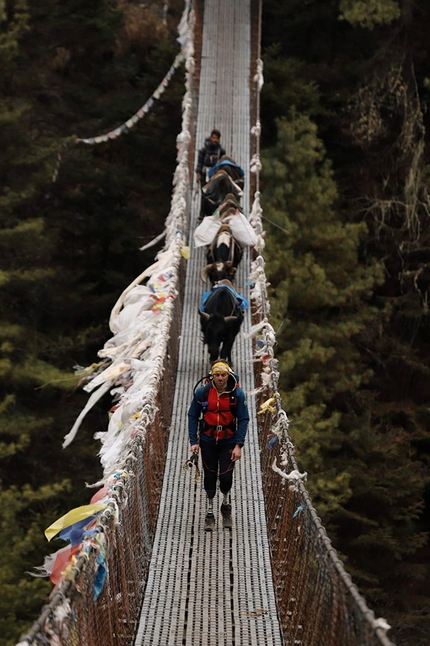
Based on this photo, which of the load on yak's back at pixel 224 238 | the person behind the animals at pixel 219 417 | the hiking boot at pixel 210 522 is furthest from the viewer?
the load on yak's back at pixel 224 238

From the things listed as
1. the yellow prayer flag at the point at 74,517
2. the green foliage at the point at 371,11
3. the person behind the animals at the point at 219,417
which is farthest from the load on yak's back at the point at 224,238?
the green foliage at the point at 371,11

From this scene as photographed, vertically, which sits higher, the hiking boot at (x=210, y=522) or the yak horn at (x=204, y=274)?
the yak horn at (x=204, y=274)

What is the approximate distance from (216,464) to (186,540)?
412mm

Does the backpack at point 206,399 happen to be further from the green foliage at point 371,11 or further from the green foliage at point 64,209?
the green foliage at point 371,11

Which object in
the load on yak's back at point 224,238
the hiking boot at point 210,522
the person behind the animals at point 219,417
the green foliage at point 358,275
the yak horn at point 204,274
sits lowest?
the hiking boot at point 210,522

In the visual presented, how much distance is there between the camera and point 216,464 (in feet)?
17.6

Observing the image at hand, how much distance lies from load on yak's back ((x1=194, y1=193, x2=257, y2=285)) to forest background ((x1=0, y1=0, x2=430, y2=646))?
13.0 ft

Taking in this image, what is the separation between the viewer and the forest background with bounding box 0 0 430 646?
1330 cm

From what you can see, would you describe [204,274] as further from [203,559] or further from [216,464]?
[203,559]

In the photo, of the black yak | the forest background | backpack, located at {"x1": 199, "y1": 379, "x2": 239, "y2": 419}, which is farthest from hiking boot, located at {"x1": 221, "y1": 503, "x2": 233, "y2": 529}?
the forest background

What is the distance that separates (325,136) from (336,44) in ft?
5.30

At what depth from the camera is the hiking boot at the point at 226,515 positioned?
5.47 meters

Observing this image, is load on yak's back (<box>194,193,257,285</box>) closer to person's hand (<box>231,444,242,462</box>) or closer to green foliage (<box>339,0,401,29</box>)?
person's hand (<box>231,444,242,462</box>)

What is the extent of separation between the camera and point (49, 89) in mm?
17578
